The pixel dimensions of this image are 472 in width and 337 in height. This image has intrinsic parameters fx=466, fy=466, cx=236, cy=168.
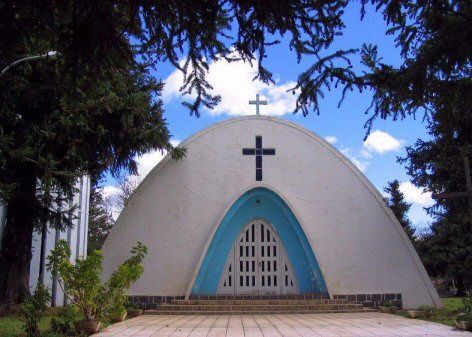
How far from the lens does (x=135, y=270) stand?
903 cm

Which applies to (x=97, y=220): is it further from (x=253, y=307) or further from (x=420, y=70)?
(x=420, y=70)

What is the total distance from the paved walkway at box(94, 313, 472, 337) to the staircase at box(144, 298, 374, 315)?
1.65m

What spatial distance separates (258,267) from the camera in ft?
46.4

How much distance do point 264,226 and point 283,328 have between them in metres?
6.05

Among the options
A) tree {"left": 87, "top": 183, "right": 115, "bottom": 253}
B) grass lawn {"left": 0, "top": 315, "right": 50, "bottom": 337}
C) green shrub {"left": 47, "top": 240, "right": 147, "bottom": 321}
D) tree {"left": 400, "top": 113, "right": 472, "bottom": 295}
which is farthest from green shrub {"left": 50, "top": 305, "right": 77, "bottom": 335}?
tree {"left": 87, "top": 183, "right": 115, "bottom": 253}

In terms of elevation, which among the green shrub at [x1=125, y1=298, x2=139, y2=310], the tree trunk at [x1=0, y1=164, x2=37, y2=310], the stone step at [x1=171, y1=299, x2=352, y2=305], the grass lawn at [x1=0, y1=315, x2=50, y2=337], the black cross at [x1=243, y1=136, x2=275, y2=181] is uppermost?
the black cross at [x1=243, y1=136, x2=275, y2=181]

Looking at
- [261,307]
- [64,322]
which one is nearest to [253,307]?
[261,307]

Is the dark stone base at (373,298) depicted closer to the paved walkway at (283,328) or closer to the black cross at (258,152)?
the paved walkway at (283,328)

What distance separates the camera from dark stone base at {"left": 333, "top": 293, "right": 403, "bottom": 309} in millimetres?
13281

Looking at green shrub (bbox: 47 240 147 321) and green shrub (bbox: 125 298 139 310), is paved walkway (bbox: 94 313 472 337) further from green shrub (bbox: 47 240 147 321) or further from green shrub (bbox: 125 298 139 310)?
green shrub (bbox: 125 298 139 310)

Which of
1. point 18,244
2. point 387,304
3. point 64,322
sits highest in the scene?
point 18,244

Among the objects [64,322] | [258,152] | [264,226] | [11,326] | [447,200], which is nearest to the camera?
[64,322]

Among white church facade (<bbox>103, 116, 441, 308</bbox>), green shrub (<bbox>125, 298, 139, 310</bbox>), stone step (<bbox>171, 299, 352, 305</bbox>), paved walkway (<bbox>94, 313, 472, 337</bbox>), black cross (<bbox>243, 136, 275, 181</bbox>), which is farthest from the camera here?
black cross (<bbox>243, 136, 275, 181</bbox>)

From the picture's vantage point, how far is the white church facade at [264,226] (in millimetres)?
13594
